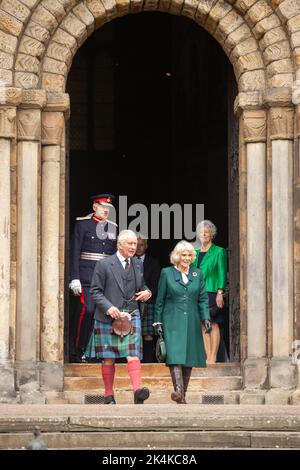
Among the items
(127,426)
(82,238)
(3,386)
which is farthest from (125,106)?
(127,426)

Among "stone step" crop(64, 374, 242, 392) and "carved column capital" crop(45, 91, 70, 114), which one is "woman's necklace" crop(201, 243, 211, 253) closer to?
"stone step" crop(64, 374, 242, 392)

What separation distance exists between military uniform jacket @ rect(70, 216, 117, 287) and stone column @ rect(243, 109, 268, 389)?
5.83ft

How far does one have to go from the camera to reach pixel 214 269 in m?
22.5

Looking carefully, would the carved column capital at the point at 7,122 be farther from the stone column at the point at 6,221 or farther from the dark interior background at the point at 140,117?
the dark interior background at the point at 140,117

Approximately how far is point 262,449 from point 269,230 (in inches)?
193

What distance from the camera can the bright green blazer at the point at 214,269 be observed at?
22.5 m

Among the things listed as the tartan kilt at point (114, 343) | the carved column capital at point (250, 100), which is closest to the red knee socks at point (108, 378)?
the tartan kilt at point (114, 343)

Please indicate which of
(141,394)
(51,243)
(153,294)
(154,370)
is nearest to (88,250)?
(51,243)

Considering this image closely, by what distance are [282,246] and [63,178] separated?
244 cm

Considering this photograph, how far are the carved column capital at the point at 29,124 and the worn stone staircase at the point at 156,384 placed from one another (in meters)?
2.49

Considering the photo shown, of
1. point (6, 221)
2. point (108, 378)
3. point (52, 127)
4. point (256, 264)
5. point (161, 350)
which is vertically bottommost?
point (108, 378)

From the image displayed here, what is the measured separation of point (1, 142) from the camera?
21.2 metres

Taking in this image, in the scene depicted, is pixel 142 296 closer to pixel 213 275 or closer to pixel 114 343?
pixel 114 343
